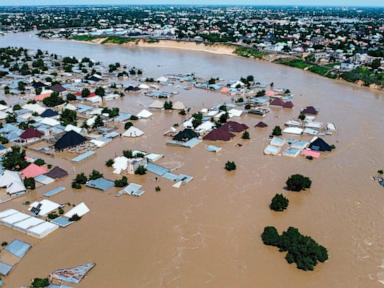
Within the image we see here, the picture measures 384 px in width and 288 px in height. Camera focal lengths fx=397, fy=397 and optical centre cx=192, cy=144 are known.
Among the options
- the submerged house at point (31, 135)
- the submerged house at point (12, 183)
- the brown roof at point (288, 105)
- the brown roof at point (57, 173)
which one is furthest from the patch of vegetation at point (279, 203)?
the brown roof at point (288, 105)

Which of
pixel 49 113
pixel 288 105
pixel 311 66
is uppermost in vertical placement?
pixel 49 113

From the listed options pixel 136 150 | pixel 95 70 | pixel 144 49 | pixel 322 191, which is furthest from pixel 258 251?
pixel 144 49

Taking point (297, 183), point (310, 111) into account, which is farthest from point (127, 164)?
point (310, 111)

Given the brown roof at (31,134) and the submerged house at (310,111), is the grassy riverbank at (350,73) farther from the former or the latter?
the brown roof at (31,134)

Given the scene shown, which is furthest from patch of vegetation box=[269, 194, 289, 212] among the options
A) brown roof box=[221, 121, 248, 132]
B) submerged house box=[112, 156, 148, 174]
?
brown roof box=[221, 121, 248, 132]

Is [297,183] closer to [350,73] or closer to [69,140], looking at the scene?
[69,140]

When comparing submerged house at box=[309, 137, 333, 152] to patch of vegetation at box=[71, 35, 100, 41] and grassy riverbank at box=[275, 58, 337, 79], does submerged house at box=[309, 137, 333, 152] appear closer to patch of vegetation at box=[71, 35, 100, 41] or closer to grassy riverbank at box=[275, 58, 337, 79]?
grassy riverbank at box=[275, 58, 337, 79]
